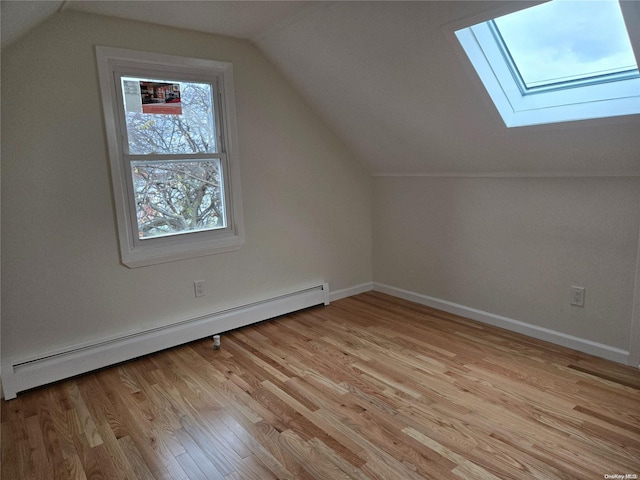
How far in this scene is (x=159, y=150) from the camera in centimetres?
288

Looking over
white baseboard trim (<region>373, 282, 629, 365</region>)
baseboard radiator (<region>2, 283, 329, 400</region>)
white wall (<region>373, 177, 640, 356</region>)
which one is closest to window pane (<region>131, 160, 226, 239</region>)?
baseboard radiator (<region>2, 283, 329, 400</region>)

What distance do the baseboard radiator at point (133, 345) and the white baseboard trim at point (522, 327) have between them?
93 centimetres

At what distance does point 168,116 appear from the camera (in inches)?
115

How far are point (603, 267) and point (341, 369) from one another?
5.60 ft

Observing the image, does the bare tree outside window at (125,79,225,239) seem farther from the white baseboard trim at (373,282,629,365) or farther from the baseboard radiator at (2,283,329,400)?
the white baseboard trim at (373,282,629,365)

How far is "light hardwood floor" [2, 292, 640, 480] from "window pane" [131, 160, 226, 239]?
856mm

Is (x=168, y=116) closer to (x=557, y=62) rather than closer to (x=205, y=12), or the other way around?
(x=205, y=12)

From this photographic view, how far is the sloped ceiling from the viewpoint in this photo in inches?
89.9

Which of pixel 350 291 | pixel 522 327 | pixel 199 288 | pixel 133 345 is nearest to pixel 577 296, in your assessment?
pixel 522 327

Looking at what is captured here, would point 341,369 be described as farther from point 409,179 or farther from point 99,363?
point 409,179

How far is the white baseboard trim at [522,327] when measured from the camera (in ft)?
8.59

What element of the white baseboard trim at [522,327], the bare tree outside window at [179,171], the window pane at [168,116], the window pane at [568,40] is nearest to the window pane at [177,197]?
the bare tree outside window at [179,171]

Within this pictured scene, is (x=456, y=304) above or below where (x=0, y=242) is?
below

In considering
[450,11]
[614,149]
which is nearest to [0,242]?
[450,11]
